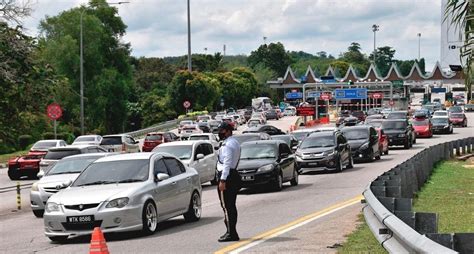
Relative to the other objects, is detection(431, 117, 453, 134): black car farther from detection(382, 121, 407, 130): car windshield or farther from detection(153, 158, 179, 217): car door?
detection(153, 158, 179, 217): car door

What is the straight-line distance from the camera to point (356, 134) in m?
39.8

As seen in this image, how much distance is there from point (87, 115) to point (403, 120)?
47.9 m

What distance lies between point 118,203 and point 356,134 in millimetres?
26190

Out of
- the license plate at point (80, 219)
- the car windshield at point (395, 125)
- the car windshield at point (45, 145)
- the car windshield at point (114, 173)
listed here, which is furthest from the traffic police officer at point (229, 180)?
the car windshield at point (395, 125)

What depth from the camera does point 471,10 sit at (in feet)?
59.3

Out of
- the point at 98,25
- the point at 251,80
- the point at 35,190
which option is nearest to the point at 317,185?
the point at 35,190

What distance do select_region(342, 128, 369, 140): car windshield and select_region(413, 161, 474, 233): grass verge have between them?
6.91m

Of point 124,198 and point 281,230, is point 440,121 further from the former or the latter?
point 124,198

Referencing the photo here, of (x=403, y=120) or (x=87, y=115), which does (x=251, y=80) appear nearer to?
(x=87, y=115)

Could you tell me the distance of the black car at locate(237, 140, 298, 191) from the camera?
25266mm

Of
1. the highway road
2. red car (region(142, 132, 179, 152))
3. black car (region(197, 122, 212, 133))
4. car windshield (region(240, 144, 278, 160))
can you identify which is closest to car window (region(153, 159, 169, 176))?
the highway road

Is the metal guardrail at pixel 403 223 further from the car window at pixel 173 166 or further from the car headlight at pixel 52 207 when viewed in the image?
the car headlight at pixel 52 207

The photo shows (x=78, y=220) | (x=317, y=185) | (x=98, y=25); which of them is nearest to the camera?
(x=78, y=220)

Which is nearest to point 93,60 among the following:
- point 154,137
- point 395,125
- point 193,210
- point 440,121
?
point 154,137
